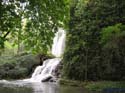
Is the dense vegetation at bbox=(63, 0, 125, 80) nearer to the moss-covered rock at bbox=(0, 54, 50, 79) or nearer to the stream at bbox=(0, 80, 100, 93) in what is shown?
the stream at bbox=(0, 80, 100, 93)

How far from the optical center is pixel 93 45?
93.8ft

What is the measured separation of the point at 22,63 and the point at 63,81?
9445mm

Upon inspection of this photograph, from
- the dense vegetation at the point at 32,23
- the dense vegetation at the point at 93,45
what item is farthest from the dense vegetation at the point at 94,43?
the dense vegetation at the point at 32,23

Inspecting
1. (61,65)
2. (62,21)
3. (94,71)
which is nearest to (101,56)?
(94,71)

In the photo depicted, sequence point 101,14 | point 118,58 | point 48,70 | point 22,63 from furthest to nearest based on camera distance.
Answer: point 22,63, point 48,70, point 101,14, point 118,58

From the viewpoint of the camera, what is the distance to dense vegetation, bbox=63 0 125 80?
2706cm

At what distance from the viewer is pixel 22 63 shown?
118 ft

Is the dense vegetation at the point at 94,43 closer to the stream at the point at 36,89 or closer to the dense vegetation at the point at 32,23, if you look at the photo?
the stream at the point at 36,89

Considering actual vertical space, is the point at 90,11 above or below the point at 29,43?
above

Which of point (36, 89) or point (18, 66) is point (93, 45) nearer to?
point (36, 89)

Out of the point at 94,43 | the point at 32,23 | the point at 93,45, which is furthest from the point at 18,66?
the point at 32,23

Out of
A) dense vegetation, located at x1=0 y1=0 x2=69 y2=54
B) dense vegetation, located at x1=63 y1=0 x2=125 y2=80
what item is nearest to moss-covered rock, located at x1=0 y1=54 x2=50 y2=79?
dense vegetation, located at x1=63 y1=0 x2=125 y2=80

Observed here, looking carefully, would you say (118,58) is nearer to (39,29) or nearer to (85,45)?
(85,45)

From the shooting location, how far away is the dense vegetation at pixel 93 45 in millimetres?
27062
